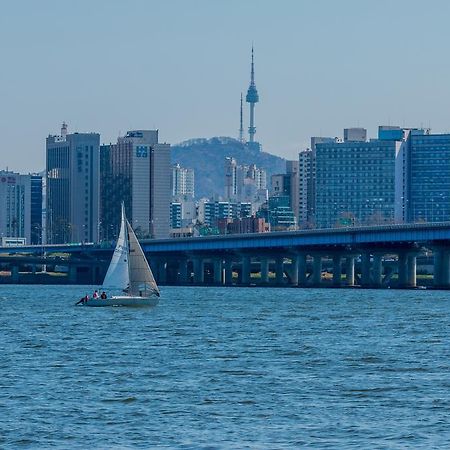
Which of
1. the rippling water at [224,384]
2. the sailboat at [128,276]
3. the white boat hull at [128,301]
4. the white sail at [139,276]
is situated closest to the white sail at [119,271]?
the sailboat at [128,276]

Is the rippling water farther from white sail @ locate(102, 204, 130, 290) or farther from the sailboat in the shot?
white sail @ locate(102, 204, 130, 290)

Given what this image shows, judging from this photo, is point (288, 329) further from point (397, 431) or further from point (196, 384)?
point (397, 431)

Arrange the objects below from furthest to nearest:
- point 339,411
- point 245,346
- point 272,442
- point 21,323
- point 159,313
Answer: point 159,313
point 21,323
point 245,346
point 339,411
point 272,442

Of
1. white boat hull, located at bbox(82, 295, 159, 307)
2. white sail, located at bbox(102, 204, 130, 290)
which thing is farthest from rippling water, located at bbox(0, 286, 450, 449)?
white sail, located at bbox(102, 204, 130, 290)

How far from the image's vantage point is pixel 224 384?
2571 inches

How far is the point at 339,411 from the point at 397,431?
4.31 meters

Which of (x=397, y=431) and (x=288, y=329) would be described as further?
(x=288, y=329)

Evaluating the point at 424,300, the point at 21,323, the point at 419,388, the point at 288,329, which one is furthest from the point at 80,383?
the point at 424,300

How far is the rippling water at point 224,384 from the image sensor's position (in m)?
51.8

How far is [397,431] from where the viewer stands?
52.4 m

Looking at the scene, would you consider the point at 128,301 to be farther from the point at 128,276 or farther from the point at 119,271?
the point at 119,271

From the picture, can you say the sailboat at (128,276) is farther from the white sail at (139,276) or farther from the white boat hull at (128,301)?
the white boat hull at (128,301)

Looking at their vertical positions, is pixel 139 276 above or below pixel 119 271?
below

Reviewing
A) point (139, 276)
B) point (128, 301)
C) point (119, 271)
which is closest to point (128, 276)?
point (119, 271)
